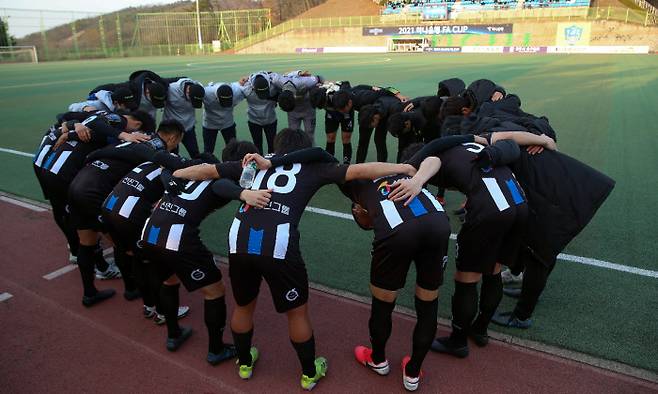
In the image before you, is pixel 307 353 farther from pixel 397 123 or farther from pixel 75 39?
pixel 75 39

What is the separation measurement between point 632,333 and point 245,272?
310cm

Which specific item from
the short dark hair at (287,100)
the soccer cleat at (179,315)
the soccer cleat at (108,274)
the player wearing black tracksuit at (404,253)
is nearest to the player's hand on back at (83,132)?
the soccer cleat at (108,274)

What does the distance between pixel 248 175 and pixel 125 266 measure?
1962 mm

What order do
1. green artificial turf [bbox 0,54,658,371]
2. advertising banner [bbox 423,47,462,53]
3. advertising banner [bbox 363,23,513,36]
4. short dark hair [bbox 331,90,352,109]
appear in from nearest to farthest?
green artificial turf [bbox 0,54,658,371] → short dark hair [bbox 331,90,352,109] → advertising banner [bbox 363,23,513,36] → advertising banner [bbox 423,47,462,53]

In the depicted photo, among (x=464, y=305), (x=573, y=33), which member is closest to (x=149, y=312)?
(x=464, y=305)

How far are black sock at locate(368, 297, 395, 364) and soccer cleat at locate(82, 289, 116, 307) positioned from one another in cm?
273

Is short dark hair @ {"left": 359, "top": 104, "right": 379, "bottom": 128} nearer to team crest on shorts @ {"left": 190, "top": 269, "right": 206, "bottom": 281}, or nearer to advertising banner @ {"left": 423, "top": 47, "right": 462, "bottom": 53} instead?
team crest on shorts @ {"left": 190, "top": 269, "right": 206, "bottom": 281}

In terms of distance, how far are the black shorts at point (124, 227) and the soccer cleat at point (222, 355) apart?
3.60 ft

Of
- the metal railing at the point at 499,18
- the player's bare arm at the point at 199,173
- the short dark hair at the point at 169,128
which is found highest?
the metal railing at the point at 499,18

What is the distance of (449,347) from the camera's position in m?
3.43

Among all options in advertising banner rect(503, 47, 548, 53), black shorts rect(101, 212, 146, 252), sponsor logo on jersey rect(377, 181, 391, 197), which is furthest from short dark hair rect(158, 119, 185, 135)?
advertising banner rect(503, 47, 548, 53)

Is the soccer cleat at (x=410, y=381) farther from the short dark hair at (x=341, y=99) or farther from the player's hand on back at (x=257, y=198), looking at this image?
the short dark hair at (x=341, y=99)

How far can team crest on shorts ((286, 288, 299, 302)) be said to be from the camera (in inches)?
111

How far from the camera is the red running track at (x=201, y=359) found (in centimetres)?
312
